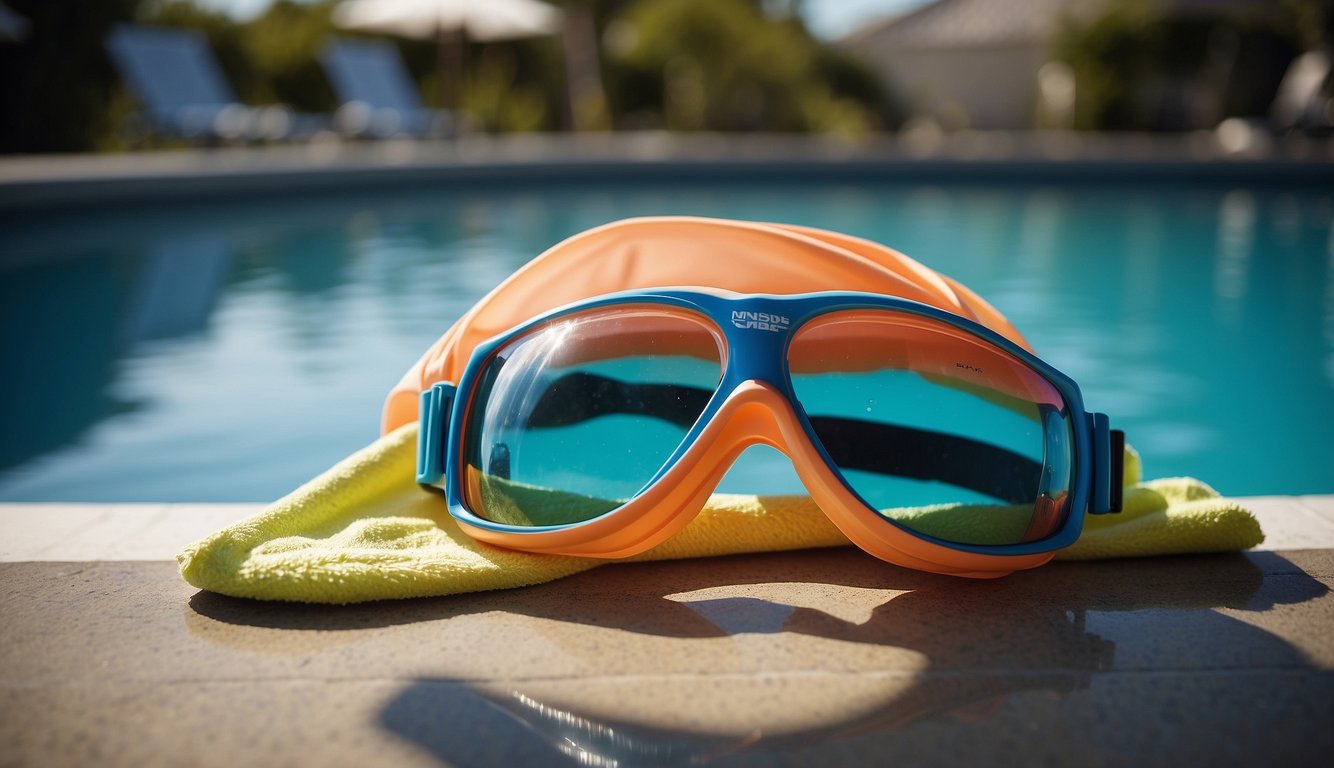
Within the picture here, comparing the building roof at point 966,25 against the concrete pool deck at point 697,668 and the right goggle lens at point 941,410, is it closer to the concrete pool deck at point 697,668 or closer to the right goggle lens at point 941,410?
the right goggle lens at point 941,410

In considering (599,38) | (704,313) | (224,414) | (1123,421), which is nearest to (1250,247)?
(1123,421)

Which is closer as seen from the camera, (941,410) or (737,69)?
(941,410)

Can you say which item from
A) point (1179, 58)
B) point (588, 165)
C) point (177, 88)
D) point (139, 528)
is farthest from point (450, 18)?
point (139, 528)

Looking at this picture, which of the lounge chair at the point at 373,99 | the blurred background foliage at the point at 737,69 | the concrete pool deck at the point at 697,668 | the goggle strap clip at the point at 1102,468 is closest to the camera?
the concrete pool deck at the point at 697,668

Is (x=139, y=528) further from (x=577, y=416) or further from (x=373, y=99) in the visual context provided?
(x=373, y=99)

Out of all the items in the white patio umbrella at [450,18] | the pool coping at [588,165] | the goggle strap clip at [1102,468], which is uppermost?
the white patio umbrella at [450,18]

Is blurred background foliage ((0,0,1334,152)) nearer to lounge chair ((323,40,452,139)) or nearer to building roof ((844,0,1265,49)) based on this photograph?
lounge chair ((323,40,452,139))

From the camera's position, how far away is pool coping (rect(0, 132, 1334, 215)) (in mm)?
8625

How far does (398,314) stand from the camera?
17.2 ft

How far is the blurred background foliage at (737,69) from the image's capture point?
1541 cm

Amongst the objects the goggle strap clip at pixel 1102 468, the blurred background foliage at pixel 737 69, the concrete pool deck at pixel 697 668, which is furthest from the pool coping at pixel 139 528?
the blurred background foliage at pixel 737 69

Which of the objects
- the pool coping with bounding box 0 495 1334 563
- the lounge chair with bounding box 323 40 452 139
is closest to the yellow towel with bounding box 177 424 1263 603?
the pool coping with bounding box 0 495 1334 563

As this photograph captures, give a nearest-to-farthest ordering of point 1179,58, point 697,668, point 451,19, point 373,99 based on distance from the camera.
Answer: point 697,668 → point 373,99 → point 451,19 → point 1179,58

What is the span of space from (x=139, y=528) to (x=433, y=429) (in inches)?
18.5
